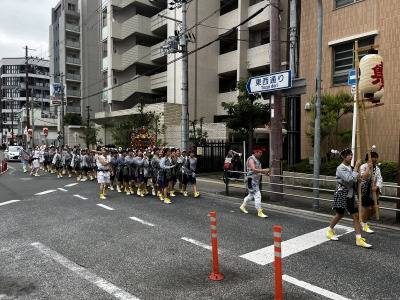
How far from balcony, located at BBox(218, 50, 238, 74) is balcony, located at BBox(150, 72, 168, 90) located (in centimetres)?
560

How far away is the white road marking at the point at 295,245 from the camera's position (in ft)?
22.2

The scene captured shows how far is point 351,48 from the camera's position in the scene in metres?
16.1

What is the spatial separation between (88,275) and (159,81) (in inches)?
1213

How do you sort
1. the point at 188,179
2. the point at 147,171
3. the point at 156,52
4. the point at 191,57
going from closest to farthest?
the point at 188,179, the point at 147,171, the point at 191,57, the point at 156,52

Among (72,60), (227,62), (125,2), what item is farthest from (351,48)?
(72,60)

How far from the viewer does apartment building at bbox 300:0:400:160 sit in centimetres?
1453

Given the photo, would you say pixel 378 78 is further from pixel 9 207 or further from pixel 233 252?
pixel 9 207

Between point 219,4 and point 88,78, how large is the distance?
28915mm

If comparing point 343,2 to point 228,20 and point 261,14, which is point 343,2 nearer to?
point 261,14

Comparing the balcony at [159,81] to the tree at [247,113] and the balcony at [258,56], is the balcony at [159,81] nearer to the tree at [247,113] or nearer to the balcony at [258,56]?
the balcony at [258,56]

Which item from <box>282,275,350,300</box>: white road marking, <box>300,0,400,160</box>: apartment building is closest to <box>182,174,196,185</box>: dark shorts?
<box>300,0,400,160</box>: apartment building

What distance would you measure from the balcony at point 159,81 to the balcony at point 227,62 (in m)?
5.60

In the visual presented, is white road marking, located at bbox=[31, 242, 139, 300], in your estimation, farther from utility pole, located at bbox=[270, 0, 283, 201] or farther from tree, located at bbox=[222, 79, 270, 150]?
tree, located at bbox=[222, 79, 270, 150]

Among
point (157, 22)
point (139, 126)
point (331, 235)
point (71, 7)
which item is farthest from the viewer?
point (71, 7)
